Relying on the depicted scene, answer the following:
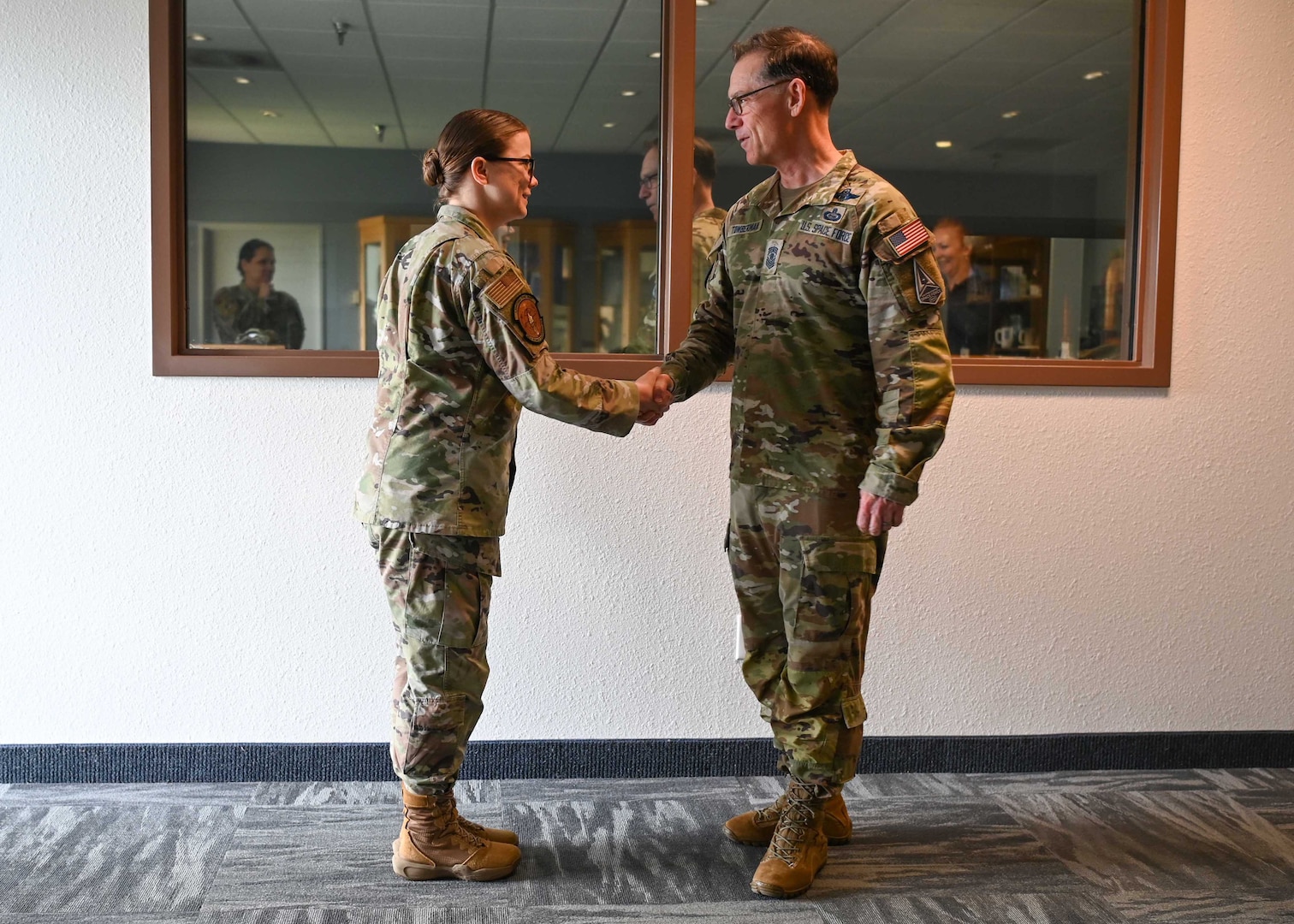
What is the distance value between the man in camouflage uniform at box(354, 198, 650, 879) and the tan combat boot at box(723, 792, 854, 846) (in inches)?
20.5

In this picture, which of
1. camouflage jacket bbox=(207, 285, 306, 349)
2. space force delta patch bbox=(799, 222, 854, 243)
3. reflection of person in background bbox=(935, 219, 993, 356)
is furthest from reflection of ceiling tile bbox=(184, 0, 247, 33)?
reflection of person in background bbox=(935, 219, 993, 356)

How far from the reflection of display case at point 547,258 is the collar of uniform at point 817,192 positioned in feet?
2.16

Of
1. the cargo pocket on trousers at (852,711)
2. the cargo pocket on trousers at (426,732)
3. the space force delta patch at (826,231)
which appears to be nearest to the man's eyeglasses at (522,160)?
the space force delta patch at (826,231)

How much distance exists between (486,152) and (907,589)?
1.54 meters

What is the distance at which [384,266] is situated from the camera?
2814mm

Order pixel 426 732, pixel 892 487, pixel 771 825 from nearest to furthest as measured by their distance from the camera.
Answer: pixel 892 487 → pixel 426 732 → pixel 771 825

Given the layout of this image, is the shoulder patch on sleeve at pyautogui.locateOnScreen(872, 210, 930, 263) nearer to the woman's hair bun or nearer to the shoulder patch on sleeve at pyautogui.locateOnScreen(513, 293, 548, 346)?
the shoulder patch on sleeve at pyautogui.locateOnScreen(513, 293, 548, 346)

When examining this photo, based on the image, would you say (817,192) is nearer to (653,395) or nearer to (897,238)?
(897,238)

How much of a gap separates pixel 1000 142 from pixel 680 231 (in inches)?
35.0

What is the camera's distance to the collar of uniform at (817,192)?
2186 mm

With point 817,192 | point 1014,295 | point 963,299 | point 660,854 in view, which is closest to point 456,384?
point 817,192

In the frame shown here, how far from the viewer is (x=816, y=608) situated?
7.13 ft

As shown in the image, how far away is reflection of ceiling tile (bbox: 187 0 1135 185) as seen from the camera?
2764 millimetres

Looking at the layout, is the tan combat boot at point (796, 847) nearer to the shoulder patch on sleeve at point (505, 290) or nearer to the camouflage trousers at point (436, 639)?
the camouflage trousers at point (436, 639)
